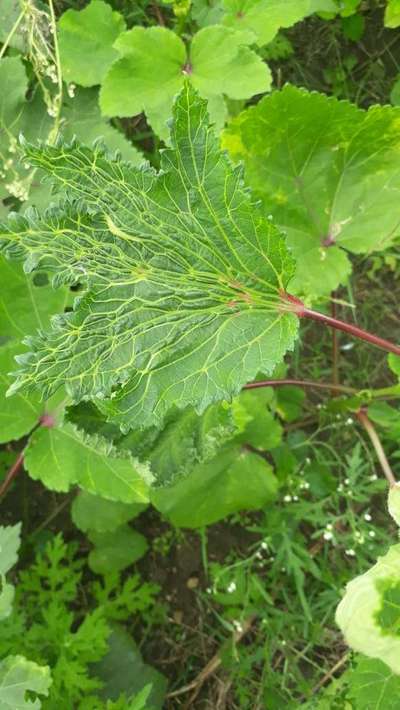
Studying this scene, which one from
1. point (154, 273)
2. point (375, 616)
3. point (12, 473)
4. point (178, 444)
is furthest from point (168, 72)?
point (375, 616)

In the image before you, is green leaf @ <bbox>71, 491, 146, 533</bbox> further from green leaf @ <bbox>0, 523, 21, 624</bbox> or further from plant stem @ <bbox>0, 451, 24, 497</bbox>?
green leaf @ <bbox>0, 523, 21, 624</bbox>

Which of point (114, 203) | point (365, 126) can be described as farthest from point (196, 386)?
point (365, 126)

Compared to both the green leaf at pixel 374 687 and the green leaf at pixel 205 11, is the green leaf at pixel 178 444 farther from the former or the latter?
the green leaf at pixel 205 11

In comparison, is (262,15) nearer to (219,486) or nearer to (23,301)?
(23,301)

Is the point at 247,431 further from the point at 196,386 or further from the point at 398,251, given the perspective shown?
the point at 398,251

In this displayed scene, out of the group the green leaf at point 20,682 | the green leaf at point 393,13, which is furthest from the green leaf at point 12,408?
the green leaf at point 393,13

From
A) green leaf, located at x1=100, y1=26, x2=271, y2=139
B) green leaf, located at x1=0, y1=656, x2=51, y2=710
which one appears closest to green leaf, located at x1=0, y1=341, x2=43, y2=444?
green leaf, located at x1=0, y1=656, x2=51, y2=710
